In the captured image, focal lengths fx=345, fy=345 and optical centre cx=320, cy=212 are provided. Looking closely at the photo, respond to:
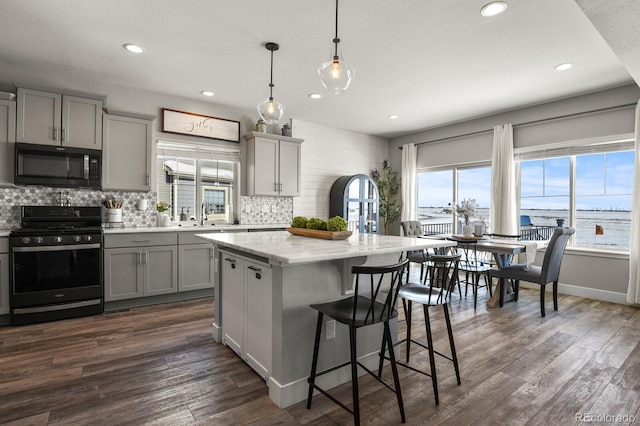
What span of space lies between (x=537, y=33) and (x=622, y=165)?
268 cm

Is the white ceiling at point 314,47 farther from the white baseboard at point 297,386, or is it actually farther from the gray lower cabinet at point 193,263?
the white baseboard at point 297,386

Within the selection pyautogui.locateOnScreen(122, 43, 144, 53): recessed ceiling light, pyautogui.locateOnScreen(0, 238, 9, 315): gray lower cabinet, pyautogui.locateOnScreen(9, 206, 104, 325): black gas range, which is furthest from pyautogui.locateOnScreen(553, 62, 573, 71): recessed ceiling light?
pyautogui.locateOnScreen(0, 238, 9, 315): gray lower cabinet

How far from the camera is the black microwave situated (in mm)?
3647

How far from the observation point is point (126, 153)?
14.0ft

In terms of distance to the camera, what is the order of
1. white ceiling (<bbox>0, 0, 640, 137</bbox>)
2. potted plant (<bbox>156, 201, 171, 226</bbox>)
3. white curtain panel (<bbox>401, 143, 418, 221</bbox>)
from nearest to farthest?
white ceiling (<bbox>0, 0, 640, 137</bbox>)
potted plant (<bbox>156, 201, 171, 226</bbox>)
white curtain panel (<bbox>401, 143, 418, 221</bbox>)

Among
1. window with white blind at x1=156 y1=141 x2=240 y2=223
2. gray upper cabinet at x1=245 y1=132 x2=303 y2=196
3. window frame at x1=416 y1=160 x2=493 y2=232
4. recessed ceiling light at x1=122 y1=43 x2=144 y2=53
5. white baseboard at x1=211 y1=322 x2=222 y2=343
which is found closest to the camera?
white baseboard at x1=211 y1=322 x2=222 y2=343

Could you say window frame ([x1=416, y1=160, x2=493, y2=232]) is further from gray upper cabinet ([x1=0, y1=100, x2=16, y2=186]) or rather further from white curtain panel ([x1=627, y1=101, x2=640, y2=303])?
gray upper cabinet ([x1=0, y1=100, x2=16, y2=186])

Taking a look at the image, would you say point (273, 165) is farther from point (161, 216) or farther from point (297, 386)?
point (297, 386)

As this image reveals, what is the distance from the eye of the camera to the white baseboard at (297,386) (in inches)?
82.4

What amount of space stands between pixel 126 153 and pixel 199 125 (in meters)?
1.13

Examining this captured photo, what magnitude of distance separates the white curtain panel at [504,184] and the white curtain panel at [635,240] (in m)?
1.38

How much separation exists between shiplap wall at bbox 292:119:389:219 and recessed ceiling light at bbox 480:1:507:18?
3707 millimetres

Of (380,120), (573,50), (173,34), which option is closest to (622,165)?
(573,50)

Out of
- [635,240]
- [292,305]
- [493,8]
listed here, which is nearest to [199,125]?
[292,305]
